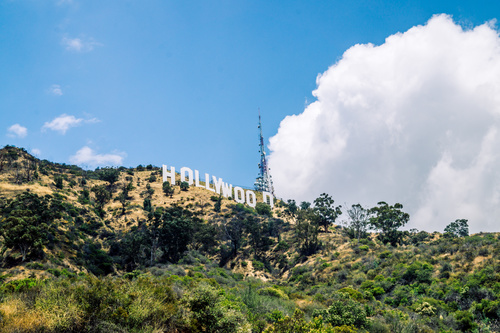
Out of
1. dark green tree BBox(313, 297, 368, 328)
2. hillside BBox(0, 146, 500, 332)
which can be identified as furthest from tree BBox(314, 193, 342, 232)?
dark green tree BBox(313, 297, 368, 328)

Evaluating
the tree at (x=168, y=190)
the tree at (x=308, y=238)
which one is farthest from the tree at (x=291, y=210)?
the tree at (x=168, y=190)

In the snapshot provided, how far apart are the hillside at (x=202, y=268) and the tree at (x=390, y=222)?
535 mm

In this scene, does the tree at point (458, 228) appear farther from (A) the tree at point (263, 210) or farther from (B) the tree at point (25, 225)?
(B) the tree at point (25, 225)

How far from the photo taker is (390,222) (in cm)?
6675

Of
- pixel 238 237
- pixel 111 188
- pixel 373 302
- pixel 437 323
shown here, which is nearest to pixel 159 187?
pixel 111 188

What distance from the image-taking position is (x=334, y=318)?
2514 centimetres

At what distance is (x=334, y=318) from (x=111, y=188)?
8482 centimetres

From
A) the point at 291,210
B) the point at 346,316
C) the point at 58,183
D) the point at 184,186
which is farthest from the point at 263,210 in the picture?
the point at 346,316

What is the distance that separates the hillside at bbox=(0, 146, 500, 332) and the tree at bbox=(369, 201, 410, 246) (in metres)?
0.54

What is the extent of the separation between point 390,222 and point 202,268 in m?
40.1

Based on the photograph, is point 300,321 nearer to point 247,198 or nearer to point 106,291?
point 106,291

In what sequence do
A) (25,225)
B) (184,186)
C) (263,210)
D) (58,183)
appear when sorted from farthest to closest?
1. (184,186)
2. (263,210)
3. (58,183)
4. (25,225)

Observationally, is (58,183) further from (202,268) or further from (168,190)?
(202,268)

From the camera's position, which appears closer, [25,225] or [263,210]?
[25,225]
